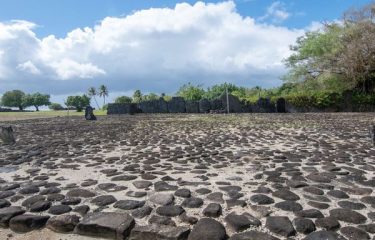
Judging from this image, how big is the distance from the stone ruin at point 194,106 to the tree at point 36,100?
2713 inches

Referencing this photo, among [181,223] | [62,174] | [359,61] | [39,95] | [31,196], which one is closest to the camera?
[181,223]

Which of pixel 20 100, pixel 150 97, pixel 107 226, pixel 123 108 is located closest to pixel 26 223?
pixel 107 226

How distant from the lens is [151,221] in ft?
11.7

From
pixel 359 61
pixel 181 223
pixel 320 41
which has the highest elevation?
pixel 320 41

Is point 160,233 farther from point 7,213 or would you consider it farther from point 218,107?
point 218,107

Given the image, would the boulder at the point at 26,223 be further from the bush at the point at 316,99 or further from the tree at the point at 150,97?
the tree at the point at 150,97

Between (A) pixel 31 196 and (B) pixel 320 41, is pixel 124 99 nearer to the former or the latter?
(B) pixel 320 41

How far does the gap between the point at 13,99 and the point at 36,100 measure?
6.12 metres

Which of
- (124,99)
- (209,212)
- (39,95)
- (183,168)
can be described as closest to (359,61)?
(183,168)

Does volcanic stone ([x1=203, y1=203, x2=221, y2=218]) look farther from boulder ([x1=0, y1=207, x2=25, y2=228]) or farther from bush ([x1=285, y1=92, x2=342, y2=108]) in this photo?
bush ([x1=285, y1=92, x2=342, y2=108])

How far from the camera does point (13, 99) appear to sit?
94.3m

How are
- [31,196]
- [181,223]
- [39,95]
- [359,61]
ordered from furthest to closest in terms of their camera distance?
[39,95] → [359,61] → [31,196] → [181,223]

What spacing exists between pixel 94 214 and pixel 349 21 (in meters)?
30.0

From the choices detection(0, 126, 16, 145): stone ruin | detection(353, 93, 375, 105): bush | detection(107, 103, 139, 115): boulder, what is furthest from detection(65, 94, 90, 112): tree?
detection(0, 126, 16, 145): stone ruin
